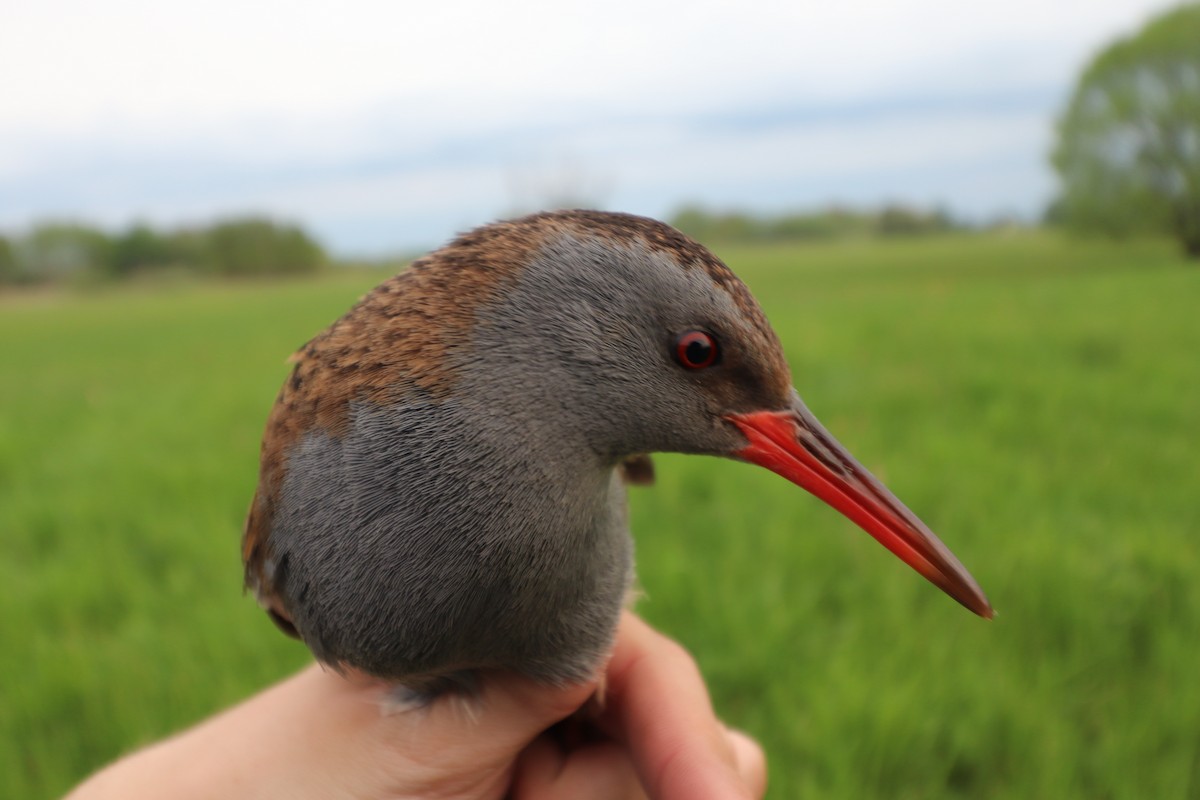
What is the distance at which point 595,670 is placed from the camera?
52.7 inches

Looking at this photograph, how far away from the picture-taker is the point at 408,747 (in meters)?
1.36

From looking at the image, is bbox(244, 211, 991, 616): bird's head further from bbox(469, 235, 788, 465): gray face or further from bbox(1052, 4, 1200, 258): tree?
bbox(1052, 4, 1200, 258): tree

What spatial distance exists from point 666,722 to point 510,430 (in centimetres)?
71

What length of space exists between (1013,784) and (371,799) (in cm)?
145

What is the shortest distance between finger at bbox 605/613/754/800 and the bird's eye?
2.30 ft

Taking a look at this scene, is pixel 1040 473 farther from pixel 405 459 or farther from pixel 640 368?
pixel 405 459

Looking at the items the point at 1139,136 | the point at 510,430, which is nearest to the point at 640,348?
the point at 510,430

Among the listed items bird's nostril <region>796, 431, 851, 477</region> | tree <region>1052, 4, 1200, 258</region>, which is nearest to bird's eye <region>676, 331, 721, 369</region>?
bird's nostril <region>796, 431, 851, 477</region>

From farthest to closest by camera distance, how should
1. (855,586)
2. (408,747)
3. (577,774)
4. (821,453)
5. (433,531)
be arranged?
(855,586), (577,774), (408,747), (821,453), (433,531)

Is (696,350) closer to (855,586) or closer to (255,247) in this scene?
(855,586)

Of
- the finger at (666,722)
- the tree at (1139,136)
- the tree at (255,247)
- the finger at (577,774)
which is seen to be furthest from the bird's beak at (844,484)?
the tree at (255,247)

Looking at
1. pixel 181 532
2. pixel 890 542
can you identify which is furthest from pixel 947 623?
pixel 181 532

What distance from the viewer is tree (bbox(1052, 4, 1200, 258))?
16.6 metres

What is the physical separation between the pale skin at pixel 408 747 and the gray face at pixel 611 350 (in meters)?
0.53
